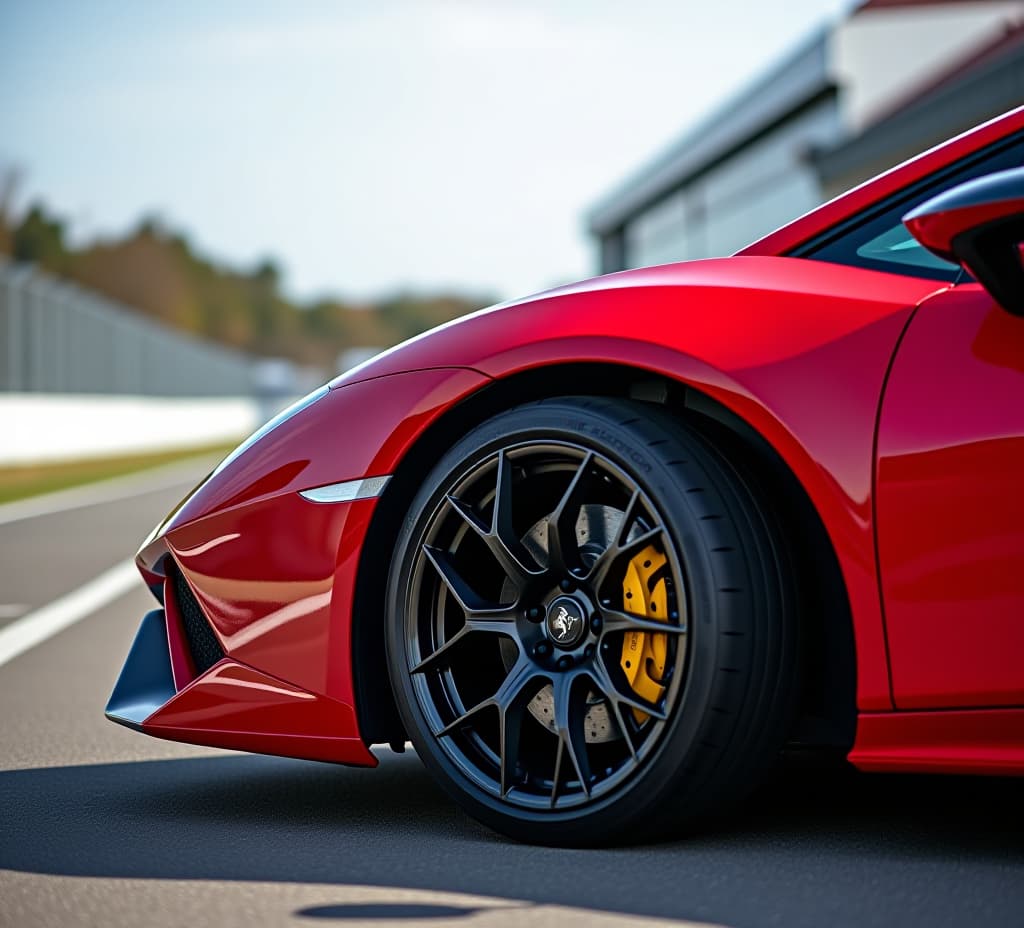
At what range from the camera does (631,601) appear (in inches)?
113

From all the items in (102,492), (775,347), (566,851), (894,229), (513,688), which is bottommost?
(566,851)

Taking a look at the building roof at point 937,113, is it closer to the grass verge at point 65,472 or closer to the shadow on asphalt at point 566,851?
the grass verge at point 65,472

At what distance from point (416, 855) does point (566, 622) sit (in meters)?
0.48

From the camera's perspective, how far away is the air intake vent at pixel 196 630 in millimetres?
3355

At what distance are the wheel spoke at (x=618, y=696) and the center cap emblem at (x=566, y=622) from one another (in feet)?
0.22

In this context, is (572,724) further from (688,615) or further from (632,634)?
(688,615)

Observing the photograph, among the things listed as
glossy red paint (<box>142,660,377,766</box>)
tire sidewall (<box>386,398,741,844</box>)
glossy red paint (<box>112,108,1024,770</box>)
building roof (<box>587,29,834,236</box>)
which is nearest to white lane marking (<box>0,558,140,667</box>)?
glossy red paint (<box>142,660,377,766</box>)

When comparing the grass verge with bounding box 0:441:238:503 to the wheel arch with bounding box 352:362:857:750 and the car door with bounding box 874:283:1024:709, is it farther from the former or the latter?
the car door with bounding box 874:283:1024:709

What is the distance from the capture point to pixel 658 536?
112 inches

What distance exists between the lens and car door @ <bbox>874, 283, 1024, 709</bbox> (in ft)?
8.30

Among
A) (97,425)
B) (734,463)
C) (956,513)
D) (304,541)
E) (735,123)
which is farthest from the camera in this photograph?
(735,123)

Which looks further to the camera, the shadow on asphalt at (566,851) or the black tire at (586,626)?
the black tire at (586,626)

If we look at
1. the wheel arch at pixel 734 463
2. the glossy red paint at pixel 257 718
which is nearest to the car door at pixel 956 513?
the wheel arch at pixel 734 463

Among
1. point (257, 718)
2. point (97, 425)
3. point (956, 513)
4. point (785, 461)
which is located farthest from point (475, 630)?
point (97, 425)
